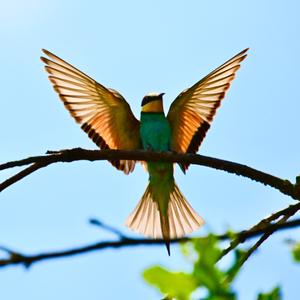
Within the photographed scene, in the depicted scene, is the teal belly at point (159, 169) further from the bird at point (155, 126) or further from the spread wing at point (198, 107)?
the spread wing at point (198, 107)

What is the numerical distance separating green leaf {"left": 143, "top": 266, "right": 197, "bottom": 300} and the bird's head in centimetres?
451

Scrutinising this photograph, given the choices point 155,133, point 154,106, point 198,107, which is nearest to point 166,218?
point 155,133

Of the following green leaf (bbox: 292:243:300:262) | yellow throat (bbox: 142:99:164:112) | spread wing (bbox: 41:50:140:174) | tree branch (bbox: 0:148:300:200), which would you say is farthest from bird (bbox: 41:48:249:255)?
green leaf (bbox: 292:243:300:262)

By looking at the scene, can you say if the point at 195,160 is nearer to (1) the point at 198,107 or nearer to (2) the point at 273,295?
(2) the point at 273,295

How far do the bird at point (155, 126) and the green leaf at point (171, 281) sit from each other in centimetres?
355

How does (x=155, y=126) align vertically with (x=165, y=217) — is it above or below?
above

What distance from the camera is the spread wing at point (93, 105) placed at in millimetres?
4652

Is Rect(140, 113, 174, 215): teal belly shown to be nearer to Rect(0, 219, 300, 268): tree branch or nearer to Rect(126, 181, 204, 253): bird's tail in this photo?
Rect(126, 181, 204, 253): bird's tail

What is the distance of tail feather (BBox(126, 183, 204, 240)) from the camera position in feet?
15.8

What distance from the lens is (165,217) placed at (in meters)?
4.84

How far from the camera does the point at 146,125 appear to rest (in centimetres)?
511

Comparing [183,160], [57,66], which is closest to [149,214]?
[57,66]

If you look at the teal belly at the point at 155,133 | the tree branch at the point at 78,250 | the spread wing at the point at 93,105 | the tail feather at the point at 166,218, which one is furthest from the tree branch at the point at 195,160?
the teal belly at the point at 155,133

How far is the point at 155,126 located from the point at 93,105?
50 centimetres
